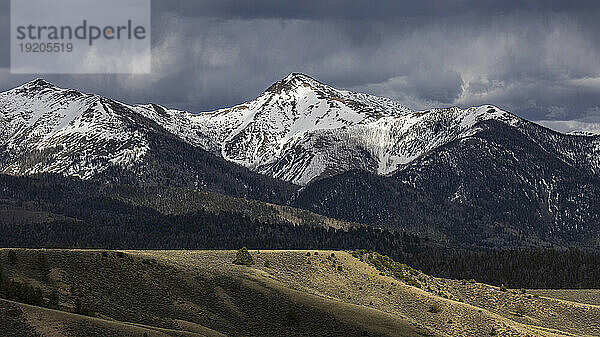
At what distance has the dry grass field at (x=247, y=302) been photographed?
250 feet

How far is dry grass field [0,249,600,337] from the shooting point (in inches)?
3000

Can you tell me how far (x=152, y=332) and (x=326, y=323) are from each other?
29.3 metres

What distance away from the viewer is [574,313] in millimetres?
138500

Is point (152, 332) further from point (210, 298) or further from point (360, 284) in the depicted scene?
point (360, 284)

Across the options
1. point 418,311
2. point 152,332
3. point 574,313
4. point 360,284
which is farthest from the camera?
point 574,313

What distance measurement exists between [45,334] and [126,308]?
2084 cm

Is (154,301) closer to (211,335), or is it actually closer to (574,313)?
(211,335)

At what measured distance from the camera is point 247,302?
93500mm

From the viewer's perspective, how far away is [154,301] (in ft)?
280

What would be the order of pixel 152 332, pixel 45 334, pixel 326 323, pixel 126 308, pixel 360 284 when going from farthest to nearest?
pixel 360 284 → pixel 326 323 → pixel 126 308 → pixel 152 332 → pixel 45 334

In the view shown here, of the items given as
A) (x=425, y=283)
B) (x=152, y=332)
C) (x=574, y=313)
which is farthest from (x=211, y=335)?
(x=574, y=313)

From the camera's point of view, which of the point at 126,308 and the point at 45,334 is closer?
the point at 45,334

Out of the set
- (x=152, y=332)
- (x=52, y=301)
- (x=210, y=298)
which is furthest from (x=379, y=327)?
(x=52, y=301)

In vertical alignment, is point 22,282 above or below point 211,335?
above
